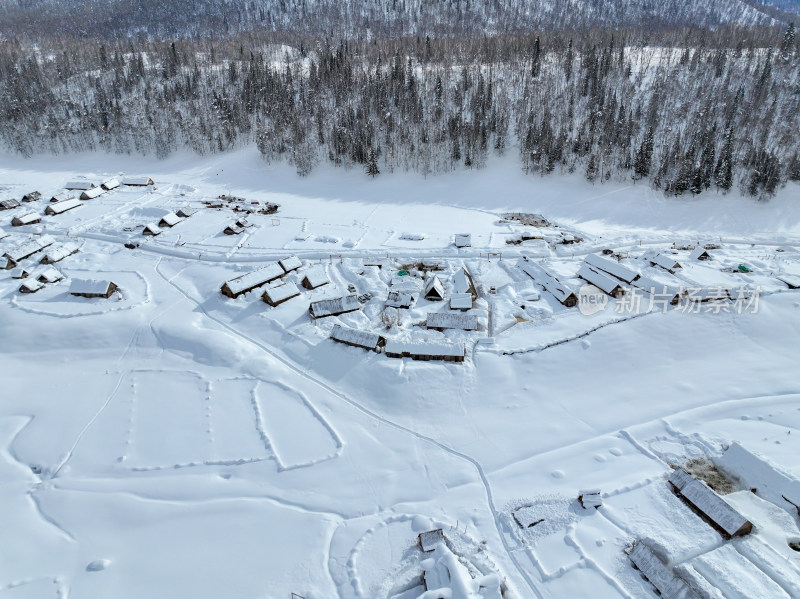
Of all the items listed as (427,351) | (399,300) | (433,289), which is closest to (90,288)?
(399,300)

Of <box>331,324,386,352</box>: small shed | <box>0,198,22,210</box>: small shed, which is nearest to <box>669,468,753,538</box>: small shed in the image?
<box>331,324,386,352</box>: small shed

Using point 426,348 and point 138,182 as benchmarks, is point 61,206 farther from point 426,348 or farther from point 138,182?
point 426,348

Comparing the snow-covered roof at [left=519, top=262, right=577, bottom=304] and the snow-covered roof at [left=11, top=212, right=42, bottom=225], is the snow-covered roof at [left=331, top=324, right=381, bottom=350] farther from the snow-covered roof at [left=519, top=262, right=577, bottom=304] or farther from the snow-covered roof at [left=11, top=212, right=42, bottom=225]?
the snow-covered roof at [left=11, top=212, right=42, bottom=225]

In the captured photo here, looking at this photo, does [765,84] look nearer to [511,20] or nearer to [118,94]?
[511,20]

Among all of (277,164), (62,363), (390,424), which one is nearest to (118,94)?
(277,164)

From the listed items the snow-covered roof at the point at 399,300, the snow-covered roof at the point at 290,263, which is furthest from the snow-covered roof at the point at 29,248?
the snow-covered roof at the point at 399,300
